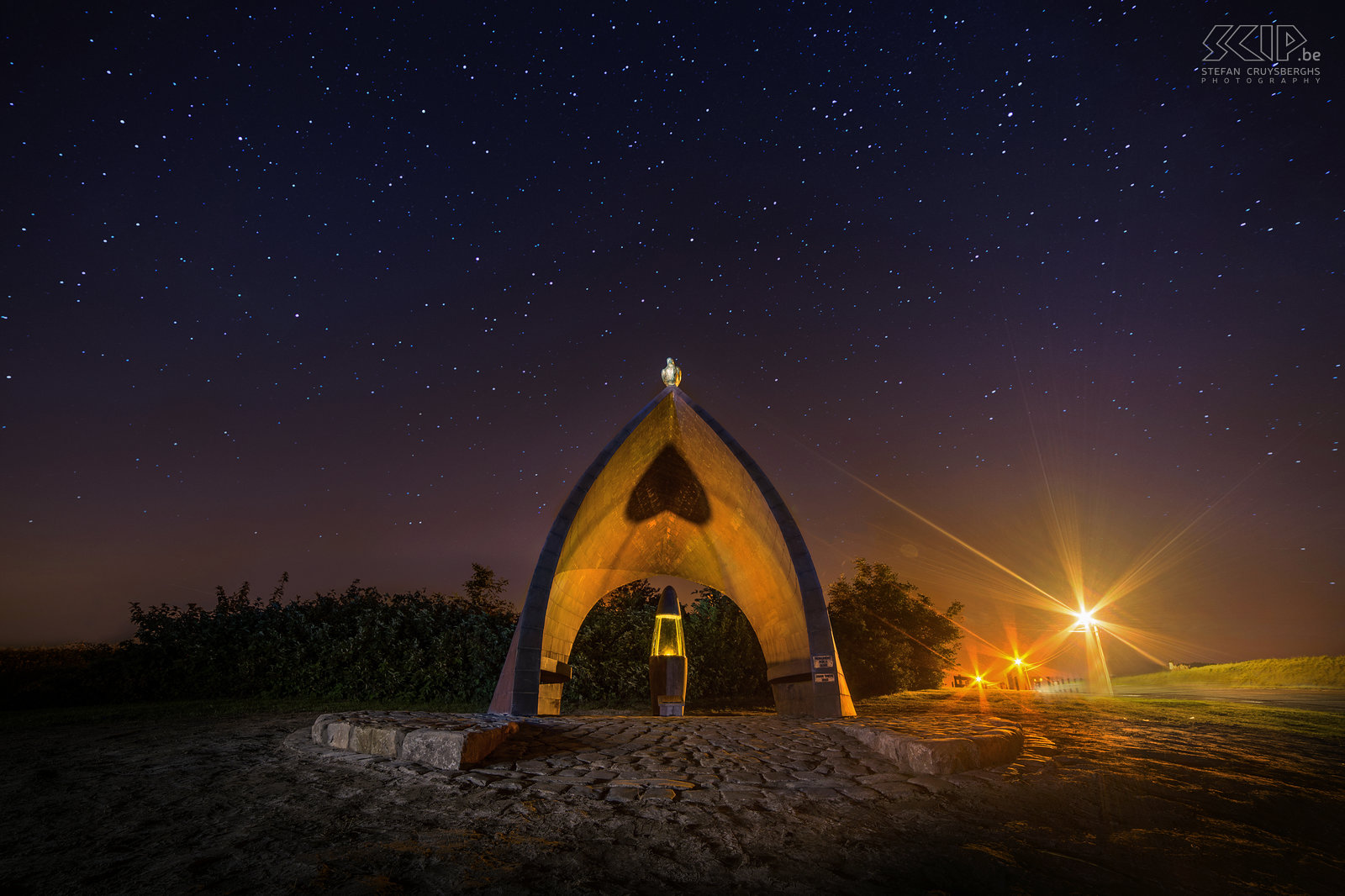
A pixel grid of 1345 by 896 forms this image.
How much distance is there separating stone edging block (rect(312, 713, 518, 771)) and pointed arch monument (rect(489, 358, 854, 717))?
13.0 feet

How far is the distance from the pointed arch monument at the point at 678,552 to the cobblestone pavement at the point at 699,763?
246cm

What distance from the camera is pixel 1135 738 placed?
25.6 feet

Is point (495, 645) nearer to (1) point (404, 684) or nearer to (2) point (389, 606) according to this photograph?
(1) point (404, 684)

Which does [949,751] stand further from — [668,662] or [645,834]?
[668,662]

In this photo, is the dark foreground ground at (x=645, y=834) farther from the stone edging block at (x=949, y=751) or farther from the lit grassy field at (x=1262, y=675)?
the lit grassy field at (x=1262, y=675)

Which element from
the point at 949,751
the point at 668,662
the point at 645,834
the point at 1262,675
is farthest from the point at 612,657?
the point at 1262,675

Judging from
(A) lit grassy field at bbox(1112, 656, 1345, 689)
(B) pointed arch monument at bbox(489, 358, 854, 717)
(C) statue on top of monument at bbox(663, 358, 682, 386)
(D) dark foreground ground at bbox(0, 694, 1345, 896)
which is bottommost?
(A) lit grassy field at bbox(1112, 656, 1345, 689)

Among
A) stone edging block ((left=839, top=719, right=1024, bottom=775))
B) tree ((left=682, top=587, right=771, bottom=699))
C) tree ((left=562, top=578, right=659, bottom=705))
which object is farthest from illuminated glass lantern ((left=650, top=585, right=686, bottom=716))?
stone edging block ((left=839, top=719, right=1024, bottom=775))

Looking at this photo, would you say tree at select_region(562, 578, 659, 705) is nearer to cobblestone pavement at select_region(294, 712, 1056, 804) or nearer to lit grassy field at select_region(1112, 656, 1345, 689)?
cobblestone pavement at select_region(294, 712, 1056, 804)

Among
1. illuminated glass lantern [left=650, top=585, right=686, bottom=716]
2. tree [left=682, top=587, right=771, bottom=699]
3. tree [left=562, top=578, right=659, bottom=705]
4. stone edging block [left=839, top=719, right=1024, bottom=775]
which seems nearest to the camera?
stone edging block [left=839, top=719, right=1024, bottom=775]

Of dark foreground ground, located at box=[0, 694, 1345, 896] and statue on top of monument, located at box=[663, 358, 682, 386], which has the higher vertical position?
statue on top of monument, located at box=[663, 358, 682, 386]

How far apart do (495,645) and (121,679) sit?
26.8 ft

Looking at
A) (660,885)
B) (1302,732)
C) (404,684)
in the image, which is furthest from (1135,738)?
(404,684)

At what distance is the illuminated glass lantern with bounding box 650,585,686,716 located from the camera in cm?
1321
